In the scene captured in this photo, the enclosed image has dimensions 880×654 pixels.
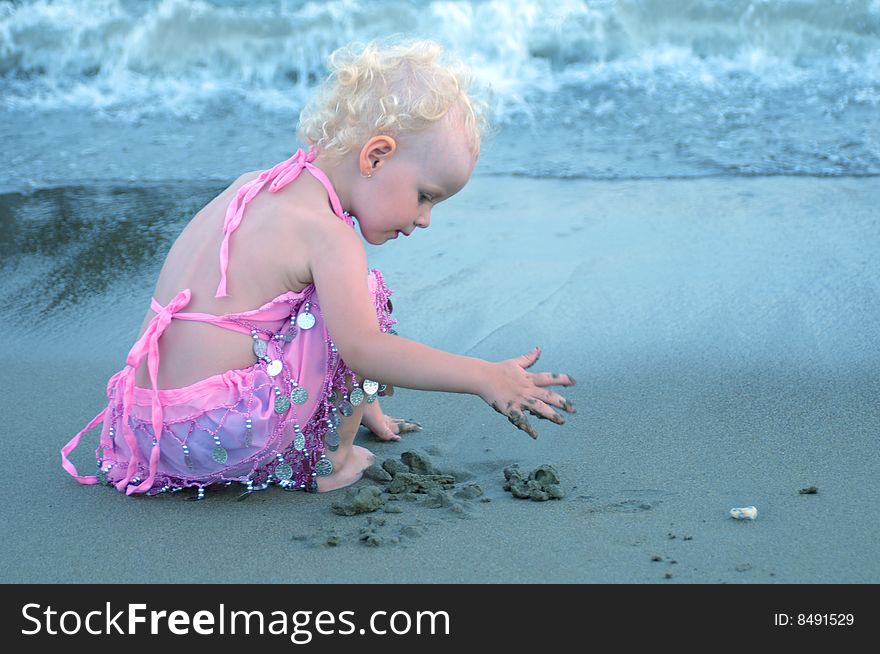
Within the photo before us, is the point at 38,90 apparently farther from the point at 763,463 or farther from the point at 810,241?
the point at 763,463

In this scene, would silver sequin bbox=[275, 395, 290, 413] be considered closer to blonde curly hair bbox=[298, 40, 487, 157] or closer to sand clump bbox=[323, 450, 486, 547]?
sand clump bbox=[323, 450, 486, 547]

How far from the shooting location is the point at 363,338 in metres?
2.19

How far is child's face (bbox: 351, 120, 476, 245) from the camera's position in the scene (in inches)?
87.4

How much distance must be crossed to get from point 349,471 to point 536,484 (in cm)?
43

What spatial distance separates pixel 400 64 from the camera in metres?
2.24

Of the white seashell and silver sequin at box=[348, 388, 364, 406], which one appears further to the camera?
silver sequin at box=[348, 388, 364, 406]

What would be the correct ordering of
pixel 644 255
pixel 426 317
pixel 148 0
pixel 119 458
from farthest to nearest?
pixel 148 0 < pixel 644 255 < pixel 426 317 < pixel 119 458

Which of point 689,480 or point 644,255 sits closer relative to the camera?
point 689,480

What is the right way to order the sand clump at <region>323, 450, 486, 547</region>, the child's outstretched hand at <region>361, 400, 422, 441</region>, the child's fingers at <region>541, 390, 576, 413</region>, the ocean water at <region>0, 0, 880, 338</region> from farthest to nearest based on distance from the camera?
1. the ocean water at <region>0, 0, 880, 338</region>
2. the child's outstretched hand at <region>361, 400, 422, 441</region>
3. the sand clump at <region>323, 450, 486, 547</region>
4. the child's fingers at <region>541, 390, 576, 413</region>

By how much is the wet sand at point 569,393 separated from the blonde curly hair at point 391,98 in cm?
76

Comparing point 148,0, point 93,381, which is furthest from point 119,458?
point 148,0

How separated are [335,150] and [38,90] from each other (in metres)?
5.35

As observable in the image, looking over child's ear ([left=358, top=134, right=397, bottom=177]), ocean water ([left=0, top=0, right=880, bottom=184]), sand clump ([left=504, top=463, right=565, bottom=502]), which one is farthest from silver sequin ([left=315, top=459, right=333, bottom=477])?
ocean water ([left=0, top=0, right=880, bottom=184])

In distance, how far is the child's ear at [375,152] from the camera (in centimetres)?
220
